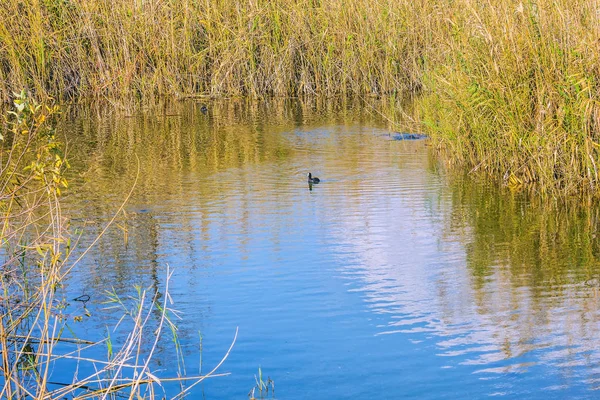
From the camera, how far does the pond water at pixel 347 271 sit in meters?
3.99

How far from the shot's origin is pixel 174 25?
40.8ft

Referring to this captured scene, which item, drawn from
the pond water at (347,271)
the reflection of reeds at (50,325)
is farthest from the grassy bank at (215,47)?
the reflection of reeds at (50,325)

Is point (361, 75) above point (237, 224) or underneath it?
above

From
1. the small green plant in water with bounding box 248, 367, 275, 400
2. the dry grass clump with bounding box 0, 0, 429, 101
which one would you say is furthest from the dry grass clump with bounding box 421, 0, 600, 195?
the dry grass clump with bounding box 0, 0, 429, 101

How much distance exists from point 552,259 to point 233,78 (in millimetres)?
7813

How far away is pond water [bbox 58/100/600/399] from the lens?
399cm

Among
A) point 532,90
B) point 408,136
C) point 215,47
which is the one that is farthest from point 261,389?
point 215,47

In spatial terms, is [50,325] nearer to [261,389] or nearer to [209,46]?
[261,389]

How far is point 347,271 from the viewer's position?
5.32 m

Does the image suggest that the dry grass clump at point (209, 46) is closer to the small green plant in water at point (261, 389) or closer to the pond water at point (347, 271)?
the pond water at point (347, 271)

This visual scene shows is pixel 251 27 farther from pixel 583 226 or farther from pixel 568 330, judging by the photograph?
pixel 568 330

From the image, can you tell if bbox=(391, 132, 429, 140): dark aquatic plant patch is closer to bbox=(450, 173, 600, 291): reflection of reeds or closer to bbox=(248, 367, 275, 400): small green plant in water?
bbox=(450, 173, 600, 291): reflection of reeds

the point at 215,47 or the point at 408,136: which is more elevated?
the point at 215,47

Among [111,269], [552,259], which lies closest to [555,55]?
[552,259]
